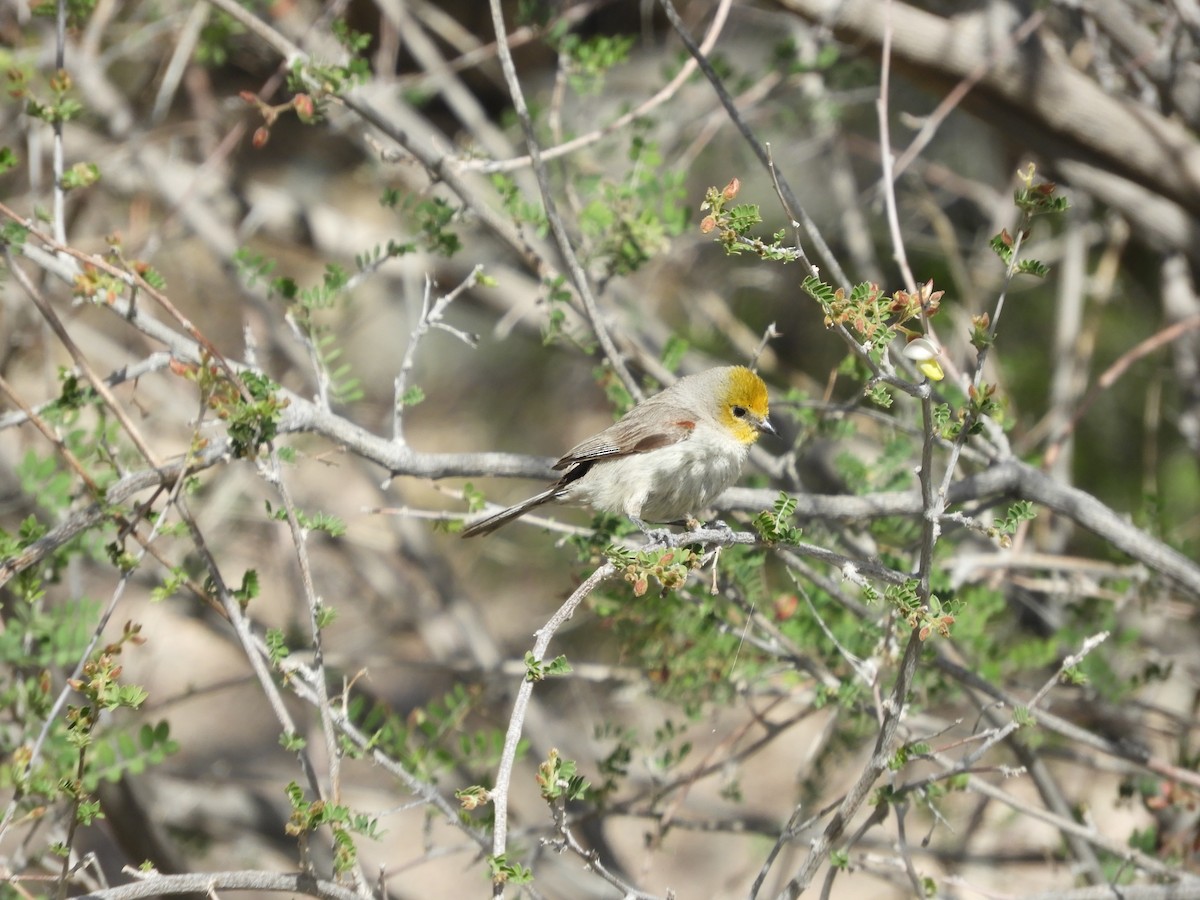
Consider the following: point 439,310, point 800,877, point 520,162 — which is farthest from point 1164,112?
point 800,877

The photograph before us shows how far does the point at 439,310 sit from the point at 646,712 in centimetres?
563

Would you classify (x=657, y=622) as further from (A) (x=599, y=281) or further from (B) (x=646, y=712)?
(B) (x=646, y=712)

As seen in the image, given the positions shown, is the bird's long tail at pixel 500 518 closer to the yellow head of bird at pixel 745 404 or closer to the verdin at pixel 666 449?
the verdin at pixel 666 449

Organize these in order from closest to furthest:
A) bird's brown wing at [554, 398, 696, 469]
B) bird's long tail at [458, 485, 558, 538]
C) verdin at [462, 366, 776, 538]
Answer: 1. bird's long tail at [458, 485, 558, 538]
2. verdin at [462, 366, 776, 538]
3. bird's brown wing at [554, 398, 696, 469]

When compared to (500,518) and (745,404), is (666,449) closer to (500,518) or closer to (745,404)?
(745,404)

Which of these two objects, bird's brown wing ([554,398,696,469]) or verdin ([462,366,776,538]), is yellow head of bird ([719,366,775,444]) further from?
bird's brown wing ([554,398,696,469])

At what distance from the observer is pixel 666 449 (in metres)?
3.64

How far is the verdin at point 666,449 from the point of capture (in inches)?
140

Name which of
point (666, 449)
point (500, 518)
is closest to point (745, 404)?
point (666, 449)

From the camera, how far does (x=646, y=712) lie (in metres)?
8.17

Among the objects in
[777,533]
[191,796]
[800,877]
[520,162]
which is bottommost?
[191,796]

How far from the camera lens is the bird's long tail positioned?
343cm

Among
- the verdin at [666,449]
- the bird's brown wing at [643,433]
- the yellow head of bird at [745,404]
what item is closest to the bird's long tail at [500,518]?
the verdin at [666,449]

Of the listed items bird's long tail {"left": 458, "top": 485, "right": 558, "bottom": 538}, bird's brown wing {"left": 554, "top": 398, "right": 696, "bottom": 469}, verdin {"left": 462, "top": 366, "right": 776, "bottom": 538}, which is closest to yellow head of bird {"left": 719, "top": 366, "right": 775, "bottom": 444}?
verdin {"left": 462, "top": 366, "right": 776, "bottom": 538}
